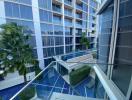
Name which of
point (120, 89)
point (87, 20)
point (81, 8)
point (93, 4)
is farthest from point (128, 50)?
point (93, 4)

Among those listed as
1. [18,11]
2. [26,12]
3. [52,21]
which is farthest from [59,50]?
[18,11]

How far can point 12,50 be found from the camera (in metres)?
10.8

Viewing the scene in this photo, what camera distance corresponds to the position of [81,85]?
15.6 m

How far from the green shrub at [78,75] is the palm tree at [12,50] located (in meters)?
6.69

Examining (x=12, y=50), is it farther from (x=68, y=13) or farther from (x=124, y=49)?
(x=68, y=13)

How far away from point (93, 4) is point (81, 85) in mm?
25830

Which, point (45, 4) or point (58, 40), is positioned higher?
point (45, 4)

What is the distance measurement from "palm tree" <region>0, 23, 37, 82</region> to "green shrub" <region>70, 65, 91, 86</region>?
6.69 metres

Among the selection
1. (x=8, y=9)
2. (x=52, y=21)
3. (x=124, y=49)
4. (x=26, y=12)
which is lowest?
(x=124, y=49)

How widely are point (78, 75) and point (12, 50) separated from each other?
9365 mm

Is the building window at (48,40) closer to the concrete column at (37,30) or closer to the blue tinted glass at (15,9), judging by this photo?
the concrete column at (37,30)

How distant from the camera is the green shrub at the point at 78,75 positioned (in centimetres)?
1532

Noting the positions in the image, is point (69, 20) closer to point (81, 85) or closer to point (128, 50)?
point (81, 85)

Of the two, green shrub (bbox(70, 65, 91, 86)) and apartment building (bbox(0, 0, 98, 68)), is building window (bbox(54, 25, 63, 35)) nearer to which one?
apartment building (bbox(0, 0, 98, 68))
